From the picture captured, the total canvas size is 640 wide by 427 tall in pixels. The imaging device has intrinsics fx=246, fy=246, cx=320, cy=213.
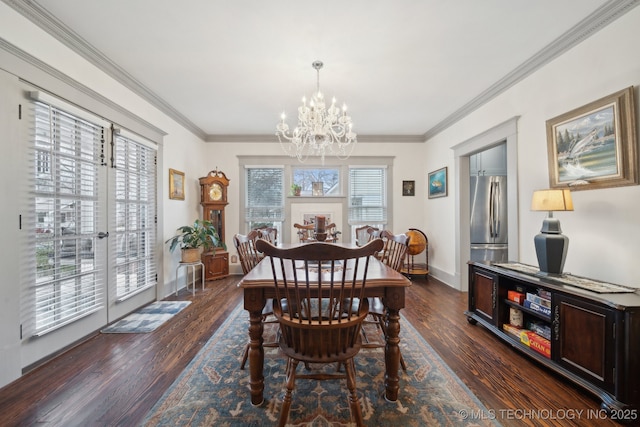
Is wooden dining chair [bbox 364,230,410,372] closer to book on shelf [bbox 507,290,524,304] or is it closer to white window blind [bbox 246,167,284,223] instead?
book on shelf [bbox 507,290,524,304]

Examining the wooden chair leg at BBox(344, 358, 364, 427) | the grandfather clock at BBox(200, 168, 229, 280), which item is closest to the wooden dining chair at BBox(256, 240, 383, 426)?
the wooden chair leg at BBox(344, 358, 364, 427)

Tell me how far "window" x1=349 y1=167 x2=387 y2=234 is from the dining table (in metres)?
3.45

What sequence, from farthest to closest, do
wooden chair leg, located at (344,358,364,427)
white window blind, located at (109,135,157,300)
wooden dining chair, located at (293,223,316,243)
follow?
wooden dining chair, located at (293,223,316,243) → white window blind, located at (109,135,157,300) → wooden chair leg, located at (344,358,364,427)

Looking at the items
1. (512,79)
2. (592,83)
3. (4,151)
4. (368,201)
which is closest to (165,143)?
(4,151)

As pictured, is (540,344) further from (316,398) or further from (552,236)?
(316,398)

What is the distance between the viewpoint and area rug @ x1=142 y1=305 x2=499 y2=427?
A: 4.62 ft

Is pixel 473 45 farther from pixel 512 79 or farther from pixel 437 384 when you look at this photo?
pixel 437 384

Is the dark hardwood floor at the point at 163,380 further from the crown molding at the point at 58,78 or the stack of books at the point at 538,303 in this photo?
the crown molding at the point at 58,78

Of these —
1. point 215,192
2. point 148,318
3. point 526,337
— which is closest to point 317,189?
point 215,192

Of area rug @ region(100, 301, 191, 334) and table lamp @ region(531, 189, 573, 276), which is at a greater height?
table lamp @ region(531, 189, 573, 276)

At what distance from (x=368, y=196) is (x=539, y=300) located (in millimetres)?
3319

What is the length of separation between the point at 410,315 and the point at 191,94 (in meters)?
3.88

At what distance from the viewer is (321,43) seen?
2209 millimetres

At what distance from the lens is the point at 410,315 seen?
2.86m
